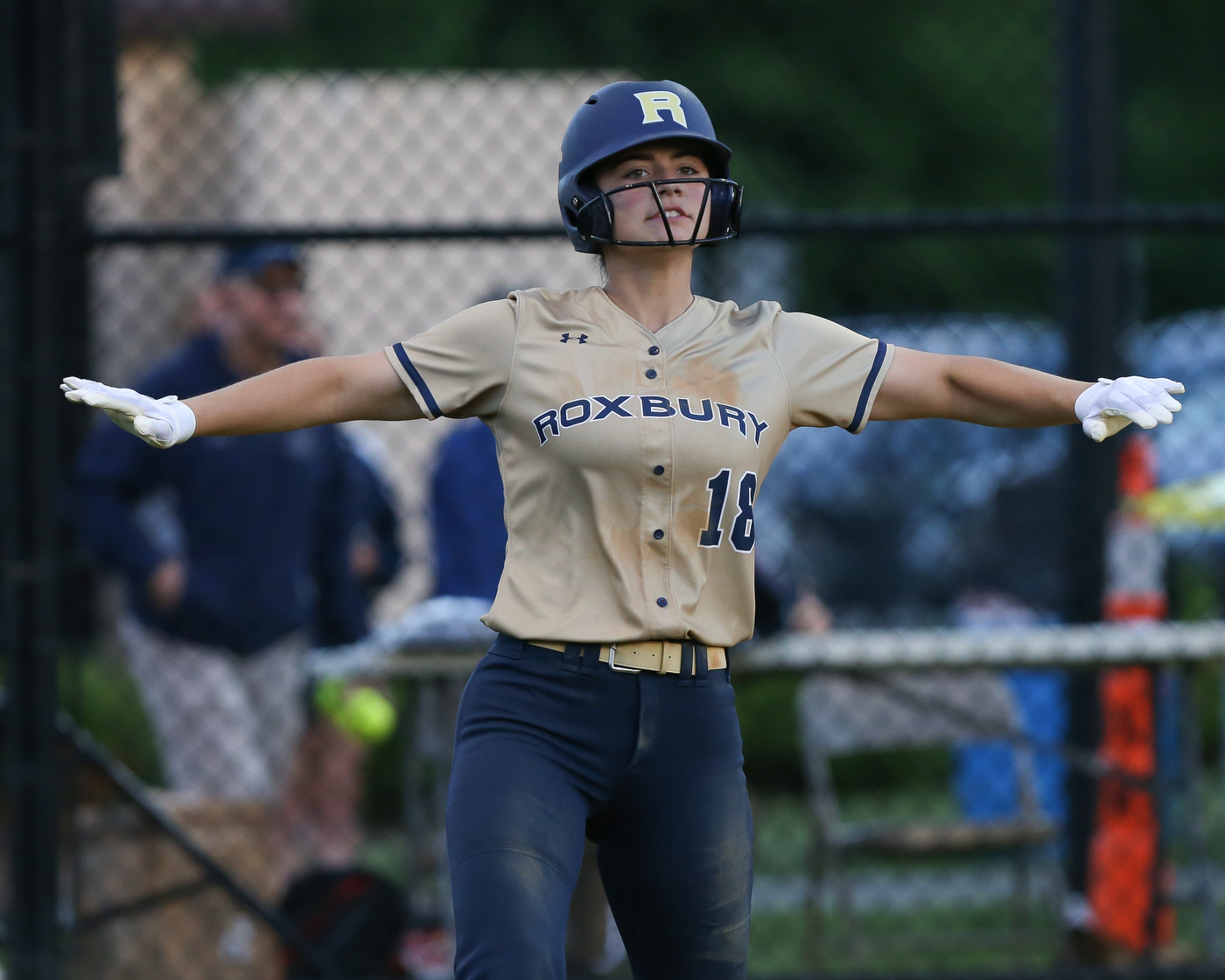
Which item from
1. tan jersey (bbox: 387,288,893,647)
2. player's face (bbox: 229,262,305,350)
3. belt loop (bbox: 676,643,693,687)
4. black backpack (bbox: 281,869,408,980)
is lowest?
black backpack (bbox: 281,869,408,980)

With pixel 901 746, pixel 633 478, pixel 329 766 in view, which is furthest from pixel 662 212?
pixel 901 746

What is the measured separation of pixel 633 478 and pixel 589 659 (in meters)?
0.32

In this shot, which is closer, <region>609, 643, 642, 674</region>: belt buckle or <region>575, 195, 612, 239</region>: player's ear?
<region>609, 643, 642, 674</region>: belt buckle

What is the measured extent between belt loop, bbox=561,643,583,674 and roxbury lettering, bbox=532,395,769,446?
14.2 inches

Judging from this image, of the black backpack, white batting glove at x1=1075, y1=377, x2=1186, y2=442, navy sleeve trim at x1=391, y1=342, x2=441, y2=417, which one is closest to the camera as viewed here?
white batting glove at x1=1075, y1=377, x2=1186, y2=442

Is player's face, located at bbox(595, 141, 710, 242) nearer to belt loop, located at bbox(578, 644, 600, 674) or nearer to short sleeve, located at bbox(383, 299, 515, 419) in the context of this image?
short sleeve, located at bbox(383, 299, 515, 419)

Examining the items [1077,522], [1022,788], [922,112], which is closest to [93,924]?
[1077,522]

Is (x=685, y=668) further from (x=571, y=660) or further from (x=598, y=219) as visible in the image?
(x=598, y=219)

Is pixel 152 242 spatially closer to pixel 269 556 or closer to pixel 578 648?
pixel 269 556

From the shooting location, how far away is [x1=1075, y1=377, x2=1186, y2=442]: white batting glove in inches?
116

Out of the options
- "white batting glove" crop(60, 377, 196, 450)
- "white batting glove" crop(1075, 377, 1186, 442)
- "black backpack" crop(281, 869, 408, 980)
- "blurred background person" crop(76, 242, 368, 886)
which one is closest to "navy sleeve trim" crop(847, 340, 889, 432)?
"white batting glove" crop(1075, 377, 1186, 442)

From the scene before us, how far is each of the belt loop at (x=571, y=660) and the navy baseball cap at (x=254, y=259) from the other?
308 cm

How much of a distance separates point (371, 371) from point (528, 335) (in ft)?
0.93

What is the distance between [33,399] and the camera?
4.55 m
